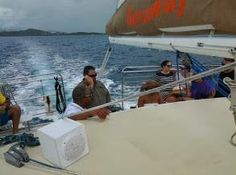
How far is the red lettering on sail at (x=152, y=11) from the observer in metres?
1.42

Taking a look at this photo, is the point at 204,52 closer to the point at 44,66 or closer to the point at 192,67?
the point at 192,67

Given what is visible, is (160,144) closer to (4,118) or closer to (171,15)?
(171,15)

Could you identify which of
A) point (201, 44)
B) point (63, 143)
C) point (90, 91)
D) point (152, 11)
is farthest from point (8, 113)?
point (201, 44)

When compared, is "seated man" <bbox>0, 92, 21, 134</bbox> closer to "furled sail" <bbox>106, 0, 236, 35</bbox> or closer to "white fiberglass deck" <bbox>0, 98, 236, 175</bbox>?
"white fiberglass deck" <bbox>0, 98, 236, 175</bbox>

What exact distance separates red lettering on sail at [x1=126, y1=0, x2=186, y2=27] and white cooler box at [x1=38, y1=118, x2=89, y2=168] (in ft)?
2.09

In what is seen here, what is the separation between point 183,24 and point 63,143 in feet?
2.71

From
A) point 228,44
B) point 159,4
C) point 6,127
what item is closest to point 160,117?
point 159,4

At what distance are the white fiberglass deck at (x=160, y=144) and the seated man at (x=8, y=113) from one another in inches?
81.8

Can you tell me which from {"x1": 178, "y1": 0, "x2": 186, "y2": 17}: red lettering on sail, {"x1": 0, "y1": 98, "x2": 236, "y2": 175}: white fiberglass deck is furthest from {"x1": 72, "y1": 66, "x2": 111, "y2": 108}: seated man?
{"x1": 178, "y1": 0, "x2": 186, "y2": 17}: red lettering on sail

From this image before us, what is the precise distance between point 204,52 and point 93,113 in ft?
4.11

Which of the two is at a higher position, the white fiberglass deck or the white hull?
the white hull

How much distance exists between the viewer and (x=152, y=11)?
1680 mm

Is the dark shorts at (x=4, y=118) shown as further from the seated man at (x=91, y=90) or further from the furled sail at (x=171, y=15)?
the furled sail at (x=171, y=15)

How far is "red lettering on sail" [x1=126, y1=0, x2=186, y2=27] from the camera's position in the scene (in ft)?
4.67
